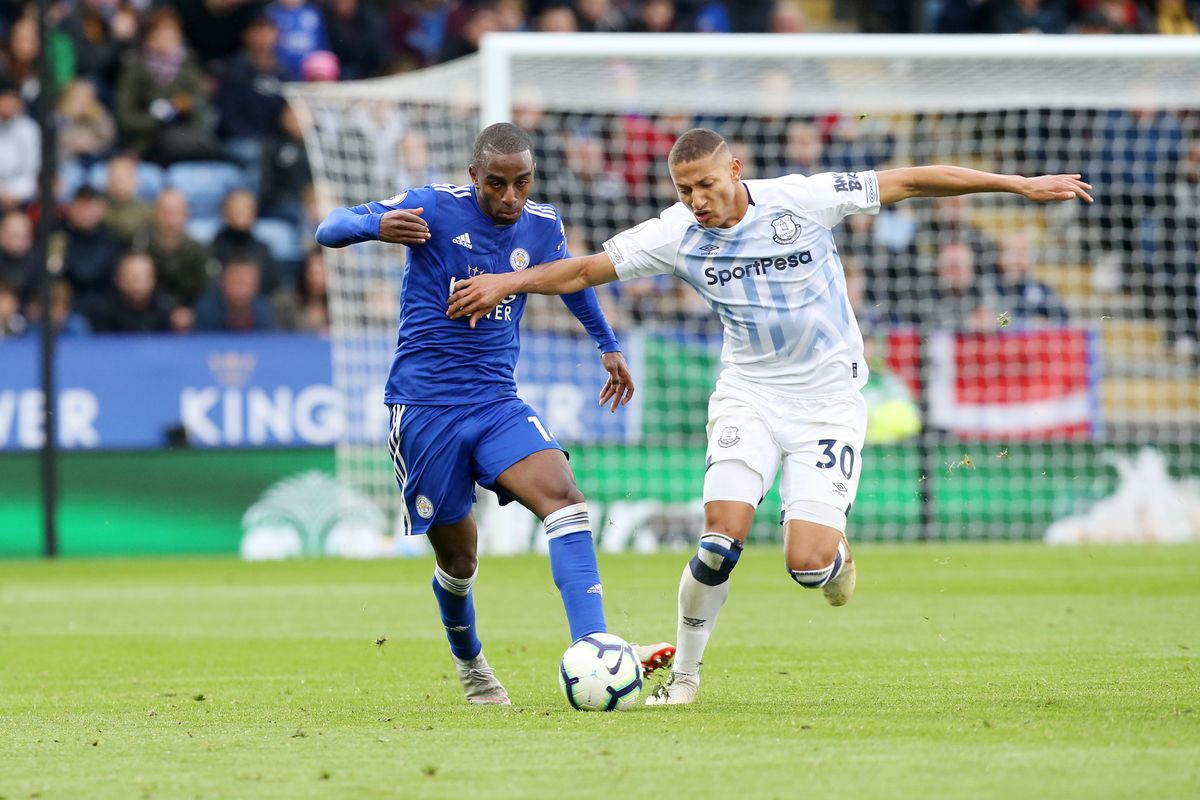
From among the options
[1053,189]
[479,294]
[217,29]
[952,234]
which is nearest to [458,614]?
[479,294]

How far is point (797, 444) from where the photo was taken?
6.94 metres

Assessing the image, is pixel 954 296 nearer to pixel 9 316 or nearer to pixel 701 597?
pixel 9 316

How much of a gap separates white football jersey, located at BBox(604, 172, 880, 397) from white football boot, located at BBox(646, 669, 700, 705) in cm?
120

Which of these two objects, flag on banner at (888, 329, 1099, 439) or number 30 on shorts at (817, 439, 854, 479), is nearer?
number 30 on shorts at (817, 439, 854, 479)

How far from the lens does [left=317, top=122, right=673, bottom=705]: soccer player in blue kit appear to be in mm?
6527

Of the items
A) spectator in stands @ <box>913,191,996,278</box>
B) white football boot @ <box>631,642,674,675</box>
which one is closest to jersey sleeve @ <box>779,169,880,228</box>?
white football boot @ <box>631,642,674,675</box>

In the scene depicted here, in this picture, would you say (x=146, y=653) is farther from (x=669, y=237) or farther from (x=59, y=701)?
(x=669, y=237)

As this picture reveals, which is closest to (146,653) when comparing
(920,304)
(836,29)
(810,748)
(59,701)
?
(59,701)

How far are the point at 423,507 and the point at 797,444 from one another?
1451mm

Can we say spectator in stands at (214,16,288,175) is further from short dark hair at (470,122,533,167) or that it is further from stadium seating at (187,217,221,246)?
short dark hair at (470,122,533,167)

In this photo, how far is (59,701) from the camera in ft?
22.9

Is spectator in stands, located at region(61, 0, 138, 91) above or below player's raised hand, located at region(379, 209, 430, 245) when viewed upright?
above

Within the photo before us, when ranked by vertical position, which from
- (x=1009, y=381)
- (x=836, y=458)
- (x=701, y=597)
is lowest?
(x=1009, y=381)

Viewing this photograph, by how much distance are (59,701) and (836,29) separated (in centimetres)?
1671
